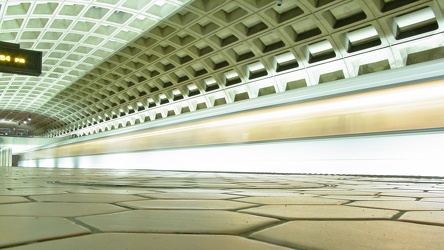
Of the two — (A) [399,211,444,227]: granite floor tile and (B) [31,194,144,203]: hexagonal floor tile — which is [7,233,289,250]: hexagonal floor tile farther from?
(B) [31,194,144,203]: hexagonal floor tile

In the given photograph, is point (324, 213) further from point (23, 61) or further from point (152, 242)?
point (23, 61)

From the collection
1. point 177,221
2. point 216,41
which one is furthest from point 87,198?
point 216,41

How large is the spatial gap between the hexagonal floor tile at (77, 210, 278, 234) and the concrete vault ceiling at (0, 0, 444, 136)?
33.3ft

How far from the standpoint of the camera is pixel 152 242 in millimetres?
763

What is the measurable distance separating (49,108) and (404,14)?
3042 cm

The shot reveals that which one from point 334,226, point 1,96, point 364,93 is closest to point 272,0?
point 364,93

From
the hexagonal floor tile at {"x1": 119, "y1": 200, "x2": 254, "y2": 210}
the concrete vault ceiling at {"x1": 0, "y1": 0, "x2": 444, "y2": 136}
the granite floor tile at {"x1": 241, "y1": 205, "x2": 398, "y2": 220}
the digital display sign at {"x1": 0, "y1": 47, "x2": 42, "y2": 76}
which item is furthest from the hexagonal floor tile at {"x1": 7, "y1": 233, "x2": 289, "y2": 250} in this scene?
the concrete vault ceiling at {"x1": 0, "y1": 0, "x2": 444, "y2": 136}

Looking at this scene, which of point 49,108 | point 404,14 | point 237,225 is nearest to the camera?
point 237,225

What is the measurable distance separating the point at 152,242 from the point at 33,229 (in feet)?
1.25

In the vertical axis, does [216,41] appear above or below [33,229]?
above

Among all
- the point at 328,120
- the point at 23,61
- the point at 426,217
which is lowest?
the point at 426,217

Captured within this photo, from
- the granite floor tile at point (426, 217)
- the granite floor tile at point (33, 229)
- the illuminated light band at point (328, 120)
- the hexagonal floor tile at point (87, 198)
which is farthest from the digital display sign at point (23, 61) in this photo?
the granite floor tile at point (426, 217)

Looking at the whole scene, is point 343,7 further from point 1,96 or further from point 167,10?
point 1,96

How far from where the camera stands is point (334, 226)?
1028 millimetres
